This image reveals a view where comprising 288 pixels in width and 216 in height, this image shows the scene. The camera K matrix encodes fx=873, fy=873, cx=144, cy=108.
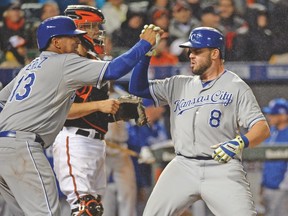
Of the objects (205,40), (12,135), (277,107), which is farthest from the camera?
(277,107)

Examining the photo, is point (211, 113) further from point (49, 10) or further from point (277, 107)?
point (49, 10)

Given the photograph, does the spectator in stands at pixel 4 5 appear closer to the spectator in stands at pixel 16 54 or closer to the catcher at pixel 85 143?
the spectator in stands at pixel 16 54

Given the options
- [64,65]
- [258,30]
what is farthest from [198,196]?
[258,30]

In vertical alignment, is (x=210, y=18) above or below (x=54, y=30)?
below

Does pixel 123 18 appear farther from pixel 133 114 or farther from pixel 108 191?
pixel 133 114

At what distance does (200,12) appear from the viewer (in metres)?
10.2

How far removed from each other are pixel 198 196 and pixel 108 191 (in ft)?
9.97

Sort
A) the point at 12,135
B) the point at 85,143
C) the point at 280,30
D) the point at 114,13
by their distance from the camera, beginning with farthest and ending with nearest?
1. the point at 114,13
2. the point at 280,30
3. the point at 85,143
4. the point at 12,135

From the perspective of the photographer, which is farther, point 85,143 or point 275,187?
point 275,187

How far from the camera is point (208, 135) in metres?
5.71

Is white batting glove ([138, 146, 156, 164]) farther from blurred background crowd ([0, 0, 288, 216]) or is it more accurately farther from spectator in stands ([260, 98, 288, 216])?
spectator in stands ([260, 98, 288, 216])

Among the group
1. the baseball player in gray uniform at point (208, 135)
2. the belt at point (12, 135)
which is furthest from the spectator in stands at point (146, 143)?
the belt at point (12, 135)

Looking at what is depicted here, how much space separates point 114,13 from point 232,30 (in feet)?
4.53

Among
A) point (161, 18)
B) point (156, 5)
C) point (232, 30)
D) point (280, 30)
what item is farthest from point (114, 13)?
point (280, 30)
